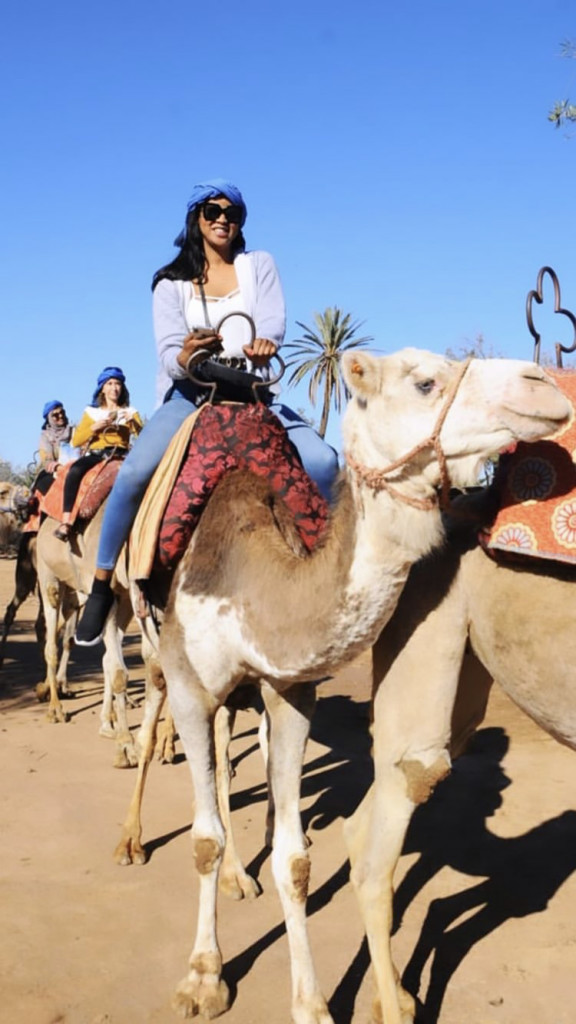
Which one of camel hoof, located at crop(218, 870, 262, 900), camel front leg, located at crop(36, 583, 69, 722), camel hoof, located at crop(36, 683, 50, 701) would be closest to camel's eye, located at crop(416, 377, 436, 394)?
camel hoof, located at crop(218, 870, 262, 900)

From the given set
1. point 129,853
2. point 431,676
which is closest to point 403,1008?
point 431,676

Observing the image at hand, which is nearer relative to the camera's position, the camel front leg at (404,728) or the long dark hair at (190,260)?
the camel front leg at (404,728)

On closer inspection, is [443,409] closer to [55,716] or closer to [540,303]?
[540,303]

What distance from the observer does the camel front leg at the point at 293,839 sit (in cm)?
365

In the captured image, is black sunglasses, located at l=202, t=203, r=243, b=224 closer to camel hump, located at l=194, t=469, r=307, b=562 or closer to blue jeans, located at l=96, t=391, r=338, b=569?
blue jeans, located at l=96, t=391, r=338, b=569

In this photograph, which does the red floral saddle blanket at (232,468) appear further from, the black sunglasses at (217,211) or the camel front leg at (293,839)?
the black sunglasses at (217,211)

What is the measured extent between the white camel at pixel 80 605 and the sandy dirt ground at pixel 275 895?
1.08ft

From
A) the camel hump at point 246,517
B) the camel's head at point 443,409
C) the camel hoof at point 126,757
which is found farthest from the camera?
the camel hoof at point 126,757

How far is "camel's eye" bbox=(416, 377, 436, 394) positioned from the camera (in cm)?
293

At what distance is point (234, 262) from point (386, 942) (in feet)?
10.6

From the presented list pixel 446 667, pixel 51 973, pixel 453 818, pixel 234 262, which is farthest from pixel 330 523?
pixel 453 818

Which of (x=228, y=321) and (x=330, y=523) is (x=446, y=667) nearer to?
(x=330, y=523)

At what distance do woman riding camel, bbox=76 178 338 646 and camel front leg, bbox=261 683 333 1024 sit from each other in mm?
1031

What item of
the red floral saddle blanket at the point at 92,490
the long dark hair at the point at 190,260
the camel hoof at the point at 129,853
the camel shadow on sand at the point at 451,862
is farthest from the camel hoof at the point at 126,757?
the long dark hair at the point at 190,260
